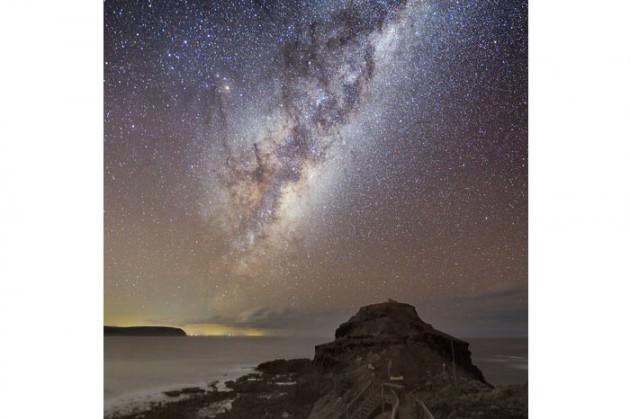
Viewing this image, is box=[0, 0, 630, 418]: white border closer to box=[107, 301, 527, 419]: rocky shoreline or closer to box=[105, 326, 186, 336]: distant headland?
box=[105, 326, 186, 336]: distant headland

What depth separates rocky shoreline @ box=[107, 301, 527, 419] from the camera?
3.33 meters

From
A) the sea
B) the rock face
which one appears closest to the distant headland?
the sea

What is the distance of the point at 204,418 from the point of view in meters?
3.29

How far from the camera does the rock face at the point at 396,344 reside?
11.0 feet

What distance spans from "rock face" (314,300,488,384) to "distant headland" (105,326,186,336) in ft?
2.89

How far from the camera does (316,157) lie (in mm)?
3543

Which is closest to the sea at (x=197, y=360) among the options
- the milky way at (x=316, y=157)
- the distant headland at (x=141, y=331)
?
the distant headland at (x=141, y=331)

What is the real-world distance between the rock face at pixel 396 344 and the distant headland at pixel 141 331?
2.89 feet
